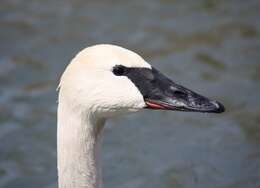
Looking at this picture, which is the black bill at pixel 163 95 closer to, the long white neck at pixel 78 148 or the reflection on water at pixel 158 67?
the long white neck at pixel 78 148

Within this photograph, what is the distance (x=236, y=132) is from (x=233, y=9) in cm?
298

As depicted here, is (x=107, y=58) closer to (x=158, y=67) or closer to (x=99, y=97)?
(x=99, y=97)

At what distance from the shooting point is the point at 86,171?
5.39 metres

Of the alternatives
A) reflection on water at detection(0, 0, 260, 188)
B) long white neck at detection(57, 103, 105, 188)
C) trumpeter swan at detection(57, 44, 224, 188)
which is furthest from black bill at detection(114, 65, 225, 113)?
reflection on water at detection(0, 0, 260, 188)

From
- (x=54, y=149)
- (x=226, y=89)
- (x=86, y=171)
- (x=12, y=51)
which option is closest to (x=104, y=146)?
(x=54, y=149)

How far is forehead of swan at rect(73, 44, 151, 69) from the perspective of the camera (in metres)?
5.08

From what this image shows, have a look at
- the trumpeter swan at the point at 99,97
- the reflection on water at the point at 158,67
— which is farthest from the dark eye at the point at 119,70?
the reflection on water at the point at 158,67

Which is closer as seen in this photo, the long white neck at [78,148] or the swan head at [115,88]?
the swan head at [115,88]

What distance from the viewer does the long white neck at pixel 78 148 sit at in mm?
5176

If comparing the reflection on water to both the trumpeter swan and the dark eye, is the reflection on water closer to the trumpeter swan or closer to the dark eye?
the trumpeter swan

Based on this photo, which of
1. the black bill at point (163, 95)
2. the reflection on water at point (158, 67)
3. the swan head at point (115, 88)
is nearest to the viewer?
the swan head at point (115, 88)

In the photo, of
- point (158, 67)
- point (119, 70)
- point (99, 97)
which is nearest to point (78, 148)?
point (99, 97)

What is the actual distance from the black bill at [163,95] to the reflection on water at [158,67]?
275cm

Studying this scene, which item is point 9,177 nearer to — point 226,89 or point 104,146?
point 104,146
